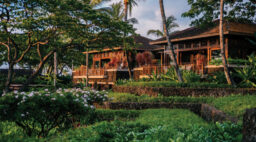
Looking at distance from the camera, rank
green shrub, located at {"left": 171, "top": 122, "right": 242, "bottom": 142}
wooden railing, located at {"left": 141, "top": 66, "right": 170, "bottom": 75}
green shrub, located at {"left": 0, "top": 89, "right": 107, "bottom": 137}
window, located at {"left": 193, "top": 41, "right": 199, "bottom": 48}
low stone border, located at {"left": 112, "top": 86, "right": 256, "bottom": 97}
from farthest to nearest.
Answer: window, located at {"left": 193, "top": 41, "right": 199, "bottom": 48} < wooden railing, located at {"left": 141, "top": 66, "right": 170, "bottom": 75} < low stone border, located at {"left": 112, "top": 86, "right": 256, "bottom": 97} < green shrub, located at {"left": 0, "top": 89, "right": 107, "bottom": 137} < green shrub, located at {"left": 171, "top": 122, "right": 242, "bottom": 142}

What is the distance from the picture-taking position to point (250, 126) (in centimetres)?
285

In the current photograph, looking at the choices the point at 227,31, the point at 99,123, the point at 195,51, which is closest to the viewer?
the point at 99,123

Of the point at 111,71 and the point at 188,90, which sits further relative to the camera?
the point at 111,71

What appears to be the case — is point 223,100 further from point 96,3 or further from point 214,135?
point 96,3

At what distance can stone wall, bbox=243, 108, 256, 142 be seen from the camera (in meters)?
2.79

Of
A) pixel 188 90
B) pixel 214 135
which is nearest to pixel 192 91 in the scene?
pixel 188 90

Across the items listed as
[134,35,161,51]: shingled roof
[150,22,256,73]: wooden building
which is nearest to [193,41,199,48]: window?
[150,22,256,73]: wooden building

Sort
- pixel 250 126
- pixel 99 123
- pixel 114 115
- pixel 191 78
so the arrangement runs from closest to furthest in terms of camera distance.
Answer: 1. pixel 250 126
2. pixel 99 123
3. pixel 114 115
4. pixel 191 78

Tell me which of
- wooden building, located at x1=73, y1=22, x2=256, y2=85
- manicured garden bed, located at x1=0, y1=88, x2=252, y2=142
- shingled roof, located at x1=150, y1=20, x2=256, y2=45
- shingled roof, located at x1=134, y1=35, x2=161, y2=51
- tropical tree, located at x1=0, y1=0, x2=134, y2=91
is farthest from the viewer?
shingled roof, located at x1=134, y1=35, x2=161, y2=51

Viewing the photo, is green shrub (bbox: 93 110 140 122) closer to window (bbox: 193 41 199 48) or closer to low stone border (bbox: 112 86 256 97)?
low stone border (bbox: 112 86 256 97)

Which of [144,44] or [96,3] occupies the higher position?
[96,3]

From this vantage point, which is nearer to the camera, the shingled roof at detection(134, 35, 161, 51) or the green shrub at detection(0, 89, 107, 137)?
the green shrub at detection(0, 89, 107, 137)

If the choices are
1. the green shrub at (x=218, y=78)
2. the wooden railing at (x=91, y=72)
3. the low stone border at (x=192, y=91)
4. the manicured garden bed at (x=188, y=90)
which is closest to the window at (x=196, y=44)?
the green shrub at (x=218, y=78)

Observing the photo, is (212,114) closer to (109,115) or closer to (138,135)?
(109,115)
